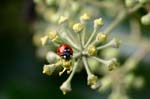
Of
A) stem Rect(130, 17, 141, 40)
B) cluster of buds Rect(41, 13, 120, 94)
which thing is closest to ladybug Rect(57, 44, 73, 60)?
cluster of buds Rect(41, 13, 120, 94)

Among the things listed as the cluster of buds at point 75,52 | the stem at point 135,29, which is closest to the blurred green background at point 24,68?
the stem at point 135,29

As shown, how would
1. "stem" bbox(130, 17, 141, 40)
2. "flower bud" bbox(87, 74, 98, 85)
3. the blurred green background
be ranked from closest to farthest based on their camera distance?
"flower bud" bbox(87, 74, 98, 85) → "stem" bbox(130, 17, 141, 40) → the blurred green background

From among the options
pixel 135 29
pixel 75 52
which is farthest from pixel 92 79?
pixel 135 29

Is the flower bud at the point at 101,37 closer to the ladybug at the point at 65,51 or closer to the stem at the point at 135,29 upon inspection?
the ladybug at the point at 65,51

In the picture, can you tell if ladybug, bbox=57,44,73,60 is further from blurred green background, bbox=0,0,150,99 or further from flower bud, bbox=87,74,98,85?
blurred green background, bbox=0,0,150,99

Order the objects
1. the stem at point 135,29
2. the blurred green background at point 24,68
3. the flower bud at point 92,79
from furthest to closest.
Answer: the blurred green background at point 24,68 → the stem at point 135,29 → the flower bud at point 92,79

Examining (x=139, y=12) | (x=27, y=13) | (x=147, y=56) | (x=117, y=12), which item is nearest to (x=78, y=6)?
(x=117, y=12)
